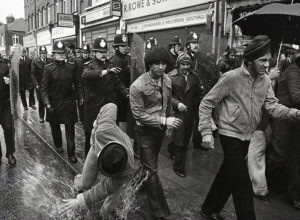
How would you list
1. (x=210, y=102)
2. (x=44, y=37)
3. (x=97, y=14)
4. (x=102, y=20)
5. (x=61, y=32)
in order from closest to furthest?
1. (x=210, y=102)
2. (x=102, y=20)
3. (x=97, y=14)
4. (x=61, y=32)
5. (x=44, y=37)

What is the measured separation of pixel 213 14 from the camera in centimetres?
1012

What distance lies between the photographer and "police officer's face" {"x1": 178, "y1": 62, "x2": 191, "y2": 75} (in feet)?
16.9

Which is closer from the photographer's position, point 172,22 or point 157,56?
point 157,56

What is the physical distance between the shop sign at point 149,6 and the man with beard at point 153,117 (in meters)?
7.79

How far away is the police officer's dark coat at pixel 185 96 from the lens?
5125mm

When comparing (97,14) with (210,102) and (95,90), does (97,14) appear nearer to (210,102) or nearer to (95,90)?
(95,90)

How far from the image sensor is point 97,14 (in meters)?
18.5

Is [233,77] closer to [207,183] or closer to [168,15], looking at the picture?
[207,183]

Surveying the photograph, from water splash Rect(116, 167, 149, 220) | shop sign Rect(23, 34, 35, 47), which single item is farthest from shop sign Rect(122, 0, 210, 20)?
shop sign Rect(23, 34, 35, 47)

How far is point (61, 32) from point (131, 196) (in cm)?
2421

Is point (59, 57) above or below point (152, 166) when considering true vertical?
above

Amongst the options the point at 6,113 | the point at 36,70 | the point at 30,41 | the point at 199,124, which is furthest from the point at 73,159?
the point at 30,41

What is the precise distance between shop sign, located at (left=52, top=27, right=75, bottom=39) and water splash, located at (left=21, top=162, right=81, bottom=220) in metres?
19.7

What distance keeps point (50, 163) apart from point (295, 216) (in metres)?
3.88
